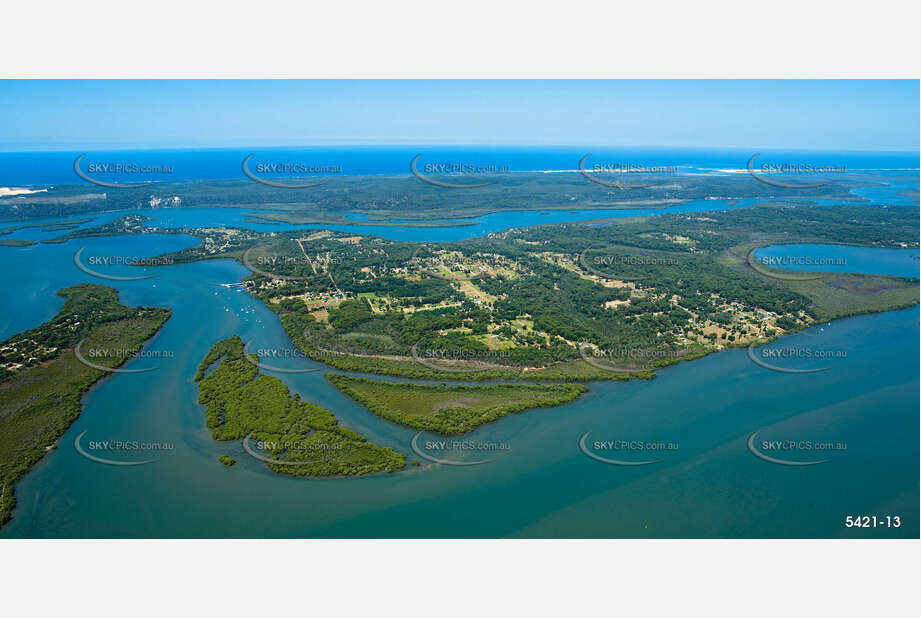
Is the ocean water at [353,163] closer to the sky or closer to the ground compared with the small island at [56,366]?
closer to the sky

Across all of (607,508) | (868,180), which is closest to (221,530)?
(607,508)

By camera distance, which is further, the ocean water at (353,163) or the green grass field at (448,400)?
the ocean water at (353,163)

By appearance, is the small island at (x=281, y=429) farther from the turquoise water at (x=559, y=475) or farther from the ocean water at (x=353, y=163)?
the ocean water at (x=353, y=163)

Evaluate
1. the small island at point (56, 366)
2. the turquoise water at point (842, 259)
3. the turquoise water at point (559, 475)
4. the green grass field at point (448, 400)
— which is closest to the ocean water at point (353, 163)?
the turquoise water at point (842, 259)

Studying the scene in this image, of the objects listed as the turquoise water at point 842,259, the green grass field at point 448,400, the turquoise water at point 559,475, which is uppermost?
the turquoise water at point 842,259

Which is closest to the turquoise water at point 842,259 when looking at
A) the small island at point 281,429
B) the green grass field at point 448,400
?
the green grass field at point 448,400

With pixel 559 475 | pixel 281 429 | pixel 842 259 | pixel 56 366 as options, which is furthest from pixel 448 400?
pixel 842 259

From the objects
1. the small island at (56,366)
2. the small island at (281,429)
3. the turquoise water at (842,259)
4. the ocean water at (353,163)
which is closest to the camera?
the small island at (281,429)

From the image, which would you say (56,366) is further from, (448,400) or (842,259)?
(842,259)

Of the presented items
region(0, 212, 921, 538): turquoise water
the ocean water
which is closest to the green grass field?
region(0, 212, 921, 538): turquoise water

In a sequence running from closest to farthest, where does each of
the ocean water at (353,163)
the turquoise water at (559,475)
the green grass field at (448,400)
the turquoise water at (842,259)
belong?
the turquoise water at (559,475) < the green grass field at (448,400) < the turquoise water at (842,259) < the ocean water at (353,163)
